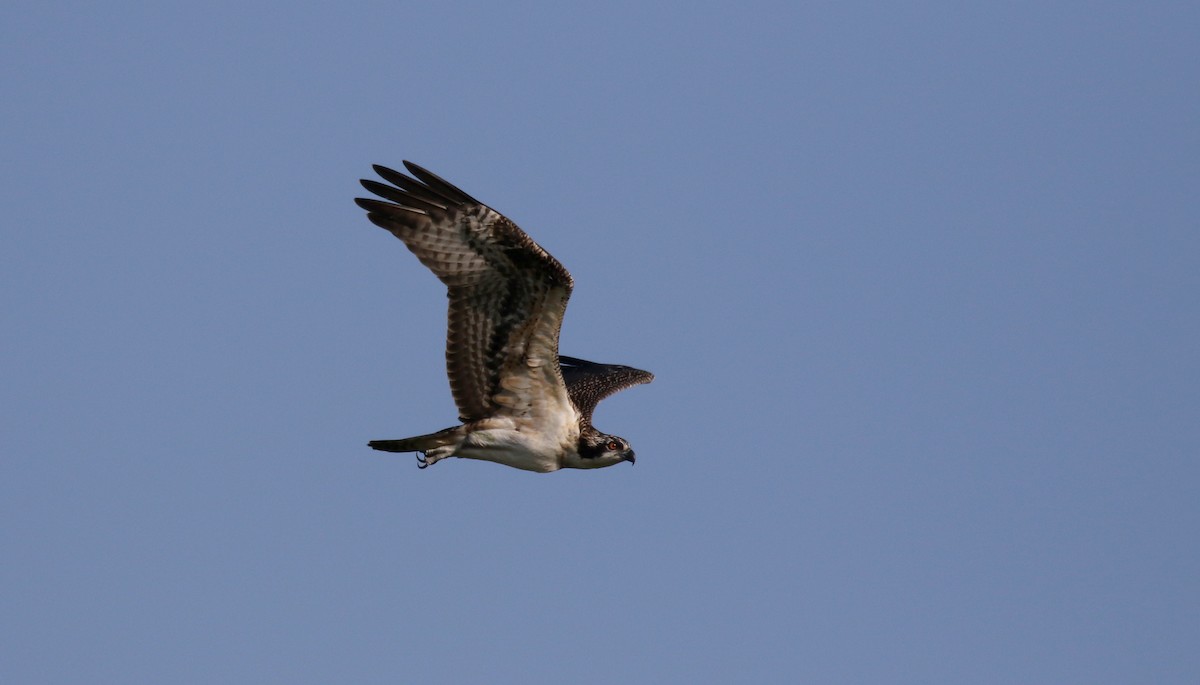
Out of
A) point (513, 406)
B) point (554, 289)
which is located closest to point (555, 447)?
point (513, 406)

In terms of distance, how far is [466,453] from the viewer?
56.4ft

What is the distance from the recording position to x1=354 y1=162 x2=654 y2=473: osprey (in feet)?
52.1

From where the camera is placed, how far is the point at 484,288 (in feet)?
53.4

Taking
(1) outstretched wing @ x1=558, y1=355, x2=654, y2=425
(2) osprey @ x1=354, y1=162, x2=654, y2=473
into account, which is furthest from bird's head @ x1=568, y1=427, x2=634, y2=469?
(1) outstretched wing @ x1=558, y1=355, x2=654, y2=425

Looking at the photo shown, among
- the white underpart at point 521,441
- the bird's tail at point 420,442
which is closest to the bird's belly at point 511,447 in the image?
the white underpart at point 521,441

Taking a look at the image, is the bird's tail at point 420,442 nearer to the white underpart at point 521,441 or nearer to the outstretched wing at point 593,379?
the white underpart at point 521,441

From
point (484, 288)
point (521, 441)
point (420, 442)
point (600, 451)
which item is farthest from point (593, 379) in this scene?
point (484, 288)

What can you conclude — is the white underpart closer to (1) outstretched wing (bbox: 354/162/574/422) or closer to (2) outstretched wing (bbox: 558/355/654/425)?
(1) outstretched wing (bbox: 354/162/574/422)

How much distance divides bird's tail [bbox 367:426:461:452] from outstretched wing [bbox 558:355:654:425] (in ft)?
8.29

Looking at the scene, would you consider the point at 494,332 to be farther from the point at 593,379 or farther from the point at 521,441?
the point at 593,379

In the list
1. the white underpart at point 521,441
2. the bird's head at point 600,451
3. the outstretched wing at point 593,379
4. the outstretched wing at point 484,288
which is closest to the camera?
the outstretched wing at point 484,288

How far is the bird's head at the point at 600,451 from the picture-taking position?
17406 millimetres

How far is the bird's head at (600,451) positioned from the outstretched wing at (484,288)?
625 mm

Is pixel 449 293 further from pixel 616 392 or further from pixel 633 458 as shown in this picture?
pixel 616 392
